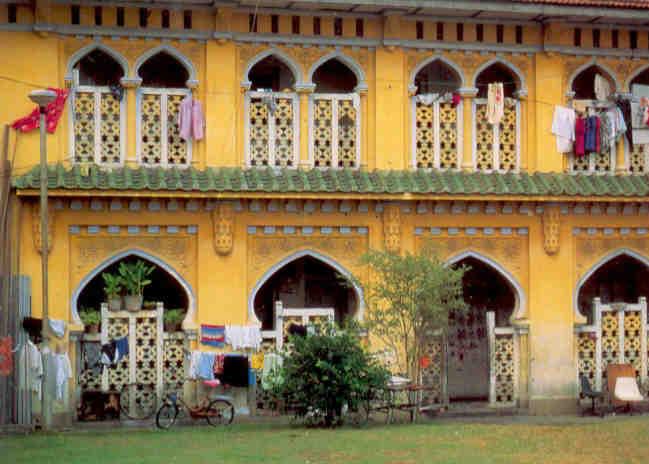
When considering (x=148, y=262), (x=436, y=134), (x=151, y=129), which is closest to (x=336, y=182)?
(x=436, y=134)

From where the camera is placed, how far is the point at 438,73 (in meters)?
24.9

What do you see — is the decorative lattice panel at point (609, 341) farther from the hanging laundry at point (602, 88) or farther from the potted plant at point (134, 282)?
the potted plant at point (134, 282)

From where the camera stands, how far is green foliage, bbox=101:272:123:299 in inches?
858

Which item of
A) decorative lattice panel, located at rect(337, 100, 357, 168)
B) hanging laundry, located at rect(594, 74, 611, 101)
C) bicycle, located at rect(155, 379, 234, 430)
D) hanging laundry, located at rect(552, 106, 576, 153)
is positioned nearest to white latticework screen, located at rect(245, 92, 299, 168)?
decorative lattice panel, located at rect(337, 100, 357, 168)

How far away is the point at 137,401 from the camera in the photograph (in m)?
21.9

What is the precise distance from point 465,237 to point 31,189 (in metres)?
7.48

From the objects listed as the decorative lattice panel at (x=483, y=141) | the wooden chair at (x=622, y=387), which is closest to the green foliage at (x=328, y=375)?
the decorative lattice panel at (x=483, y=141)

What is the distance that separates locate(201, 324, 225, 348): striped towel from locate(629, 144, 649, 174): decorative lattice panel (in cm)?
799

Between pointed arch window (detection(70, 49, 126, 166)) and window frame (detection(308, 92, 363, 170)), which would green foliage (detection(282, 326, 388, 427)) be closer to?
window frame (detection(308, 92, 363, 170))

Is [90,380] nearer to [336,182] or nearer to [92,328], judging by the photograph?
[92,328]

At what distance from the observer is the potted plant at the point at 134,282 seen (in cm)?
2188

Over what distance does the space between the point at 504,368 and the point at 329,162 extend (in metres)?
4.78

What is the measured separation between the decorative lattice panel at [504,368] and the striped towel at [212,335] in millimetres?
4915

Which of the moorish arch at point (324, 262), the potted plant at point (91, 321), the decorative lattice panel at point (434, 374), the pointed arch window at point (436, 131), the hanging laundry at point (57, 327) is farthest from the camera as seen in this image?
the pointed arch window at point (436, 131)
